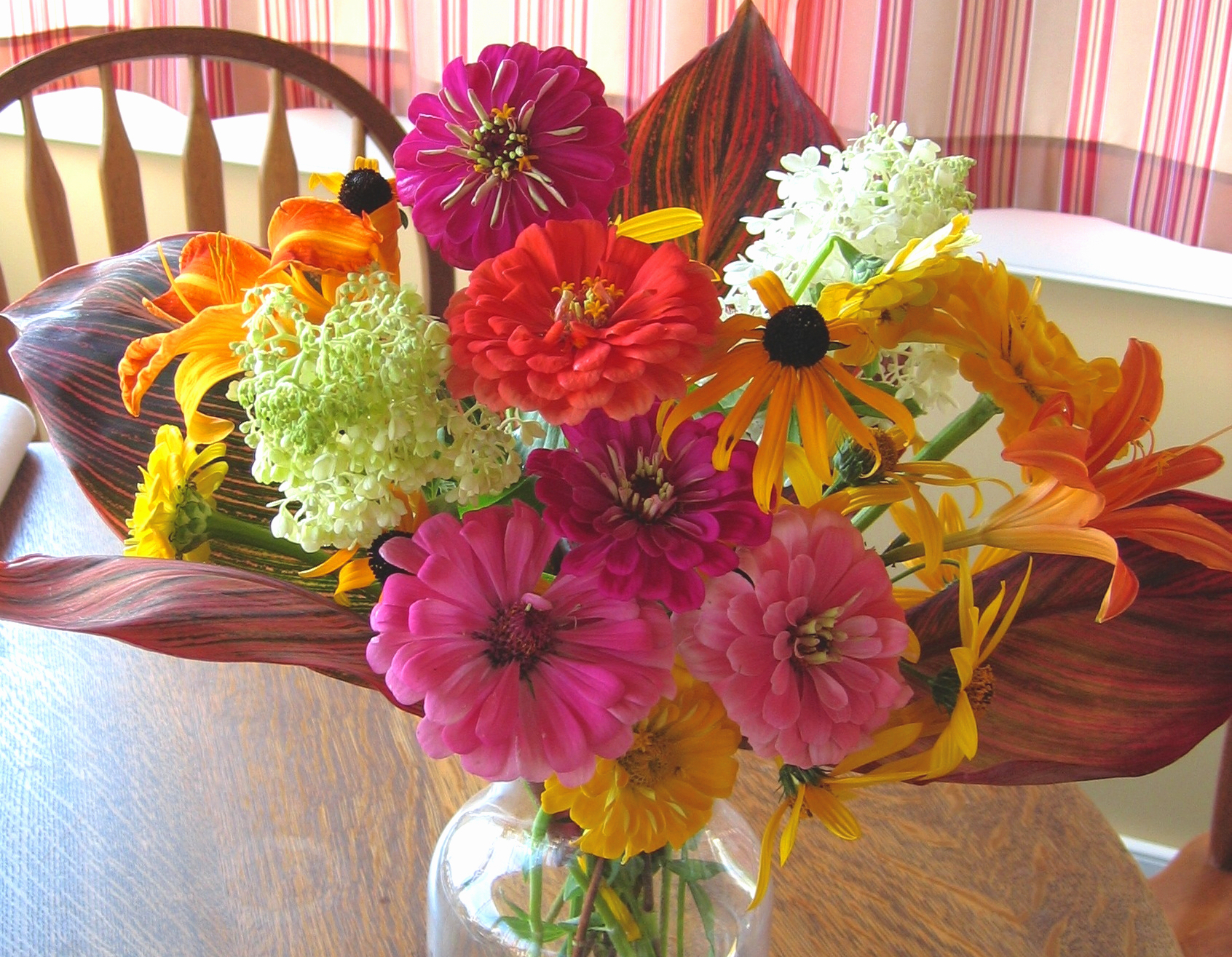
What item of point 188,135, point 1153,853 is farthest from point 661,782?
point 1153,853

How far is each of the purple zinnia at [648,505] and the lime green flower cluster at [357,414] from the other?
2 cm

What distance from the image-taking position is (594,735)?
0.31 metres

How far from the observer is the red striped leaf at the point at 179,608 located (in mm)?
284

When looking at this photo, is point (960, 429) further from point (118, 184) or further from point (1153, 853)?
point (1153, 853)

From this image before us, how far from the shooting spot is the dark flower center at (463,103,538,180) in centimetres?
33

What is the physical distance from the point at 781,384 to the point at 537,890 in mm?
248

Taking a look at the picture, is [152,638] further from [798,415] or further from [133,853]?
[133,853]

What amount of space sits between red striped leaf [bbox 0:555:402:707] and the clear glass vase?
173mm

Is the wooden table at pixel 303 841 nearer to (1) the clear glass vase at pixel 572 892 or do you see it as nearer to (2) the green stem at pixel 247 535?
(1) the clear glass vase at pixel 572 892

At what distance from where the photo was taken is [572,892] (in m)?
0.45

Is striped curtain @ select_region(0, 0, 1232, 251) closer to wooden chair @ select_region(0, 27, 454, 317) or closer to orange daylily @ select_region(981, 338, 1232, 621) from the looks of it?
wooden chair @ select_region(0, 27, 454, 317)

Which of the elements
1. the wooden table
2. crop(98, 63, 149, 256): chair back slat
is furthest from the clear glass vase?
crop(98, 63, 149, 256): chair back slat

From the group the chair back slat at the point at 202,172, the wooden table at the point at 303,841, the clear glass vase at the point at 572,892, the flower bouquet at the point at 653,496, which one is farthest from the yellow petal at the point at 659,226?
the chair back slat at the point at 202,172

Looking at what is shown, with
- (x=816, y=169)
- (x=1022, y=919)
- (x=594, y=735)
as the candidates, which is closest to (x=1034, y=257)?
(x=1022, y=919)
